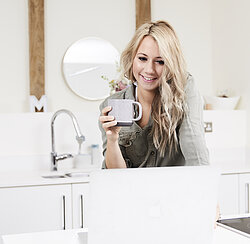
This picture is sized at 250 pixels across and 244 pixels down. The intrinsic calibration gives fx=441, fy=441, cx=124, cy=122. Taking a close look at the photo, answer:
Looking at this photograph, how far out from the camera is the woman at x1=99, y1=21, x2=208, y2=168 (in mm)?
1510

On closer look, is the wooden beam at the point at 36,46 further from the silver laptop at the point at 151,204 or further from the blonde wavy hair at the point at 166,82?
the silver laptop at the point at 151,204

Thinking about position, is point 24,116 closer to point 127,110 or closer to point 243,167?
point 243,167

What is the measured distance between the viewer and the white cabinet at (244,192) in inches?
117

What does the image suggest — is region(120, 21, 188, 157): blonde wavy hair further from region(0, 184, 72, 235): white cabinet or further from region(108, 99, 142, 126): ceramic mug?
region(0, 184, 72, 235): white cabinet

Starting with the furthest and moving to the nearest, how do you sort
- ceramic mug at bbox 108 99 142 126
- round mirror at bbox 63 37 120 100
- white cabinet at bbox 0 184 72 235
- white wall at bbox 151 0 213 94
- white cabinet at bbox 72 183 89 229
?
white wall at bbox 151 0 213 94, round mirror at bbox 63 37 120 100, white cabinet at bbox 72 183 89 229, white cabinet at bbox 0 184 72 235, ceramic mug at bbox 108 99 142 126

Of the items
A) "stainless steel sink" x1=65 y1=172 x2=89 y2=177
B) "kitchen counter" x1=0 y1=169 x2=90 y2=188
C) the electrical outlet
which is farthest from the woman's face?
the electrical outlet

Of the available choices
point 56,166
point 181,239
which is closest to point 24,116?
point 56,166

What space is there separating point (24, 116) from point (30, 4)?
85 cm

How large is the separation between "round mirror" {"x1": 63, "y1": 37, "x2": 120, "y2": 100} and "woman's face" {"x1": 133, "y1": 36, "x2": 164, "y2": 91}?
1800 mm

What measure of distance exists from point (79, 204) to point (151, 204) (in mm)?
1770

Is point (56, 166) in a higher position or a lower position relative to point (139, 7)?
lower

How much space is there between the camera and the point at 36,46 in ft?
10.7

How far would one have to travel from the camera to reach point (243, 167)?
120 inches

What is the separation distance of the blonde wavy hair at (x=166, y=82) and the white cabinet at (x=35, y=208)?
112 cm
